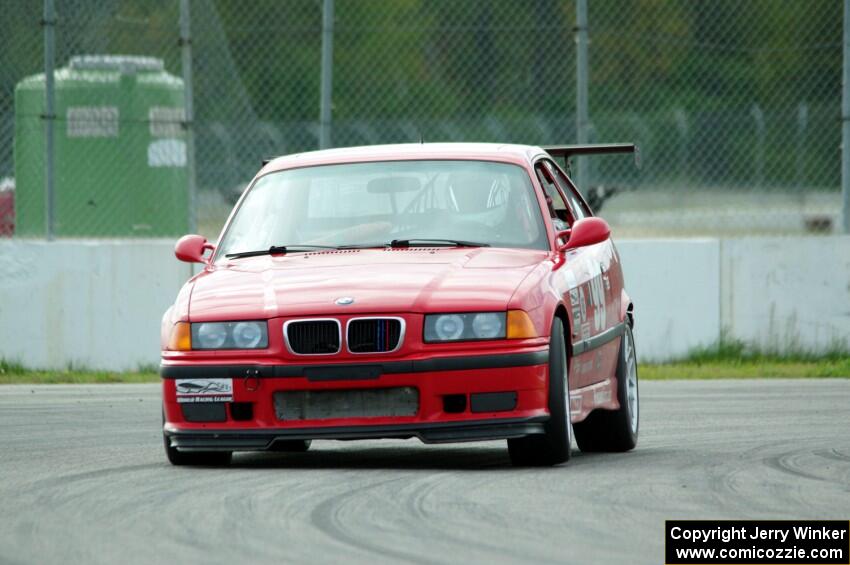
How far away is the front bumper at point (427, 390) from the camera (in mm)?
7605

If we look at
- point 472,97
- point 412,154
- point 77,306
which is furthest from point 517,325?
point 472,97

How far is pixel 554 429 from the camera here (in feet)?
25.5

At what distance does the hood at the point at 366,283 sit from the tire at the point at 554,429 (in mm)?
323

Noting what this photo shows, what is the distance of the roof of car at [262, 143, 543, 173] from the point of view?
9133mm

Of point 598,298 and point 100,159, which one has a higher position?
point 100,159

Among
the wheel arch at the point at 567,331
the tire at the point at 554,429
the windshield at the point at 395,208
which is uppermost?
the windshield at the point at 395,208

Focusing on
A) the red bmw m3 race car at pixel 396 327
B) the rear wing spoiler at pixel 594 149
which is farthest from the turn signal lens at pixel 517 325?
the rear wing spoiler at pixel 594 149

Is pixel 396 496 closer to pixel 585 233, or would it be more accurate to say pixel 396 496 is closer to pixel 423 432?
pixel 423 432

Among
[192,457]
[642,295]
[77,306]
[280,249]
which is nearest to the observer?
[192,457]

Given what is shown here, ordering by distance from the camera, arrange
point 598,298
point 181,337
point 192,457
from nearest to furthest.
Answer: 1. point 181,337
2. point 192,457
3. point 598,298

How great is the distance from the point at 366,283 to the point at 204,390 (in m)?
0.83

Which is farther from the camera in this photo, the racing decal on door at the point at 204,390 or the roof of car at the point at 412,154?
the roof of car at the point at 412,154

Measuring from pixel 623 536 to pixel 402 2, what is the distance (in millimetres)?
10344

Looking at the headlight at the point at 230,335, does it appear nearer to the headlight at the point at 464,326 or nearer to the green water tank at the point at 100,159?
the headlight at the point at 464,326
